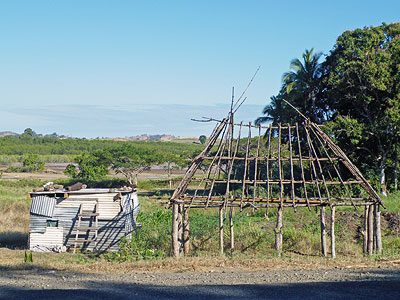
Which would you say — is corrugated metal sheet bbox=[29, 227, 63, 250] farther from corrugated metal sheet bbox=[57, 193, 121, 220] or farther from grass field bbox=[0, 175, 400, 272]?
corrugated metal sheet bbox=[57, 193, 121, 220]

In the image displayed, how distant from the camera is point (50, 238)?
19000 mm

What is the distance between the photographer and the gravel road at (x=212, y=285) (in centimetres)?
1053

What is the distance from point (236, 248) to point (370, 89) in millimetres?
15241

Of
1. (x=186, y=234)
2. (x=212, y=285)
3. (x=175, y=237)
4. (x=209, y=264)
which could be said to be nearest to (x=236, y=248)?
(x=186, y=234)

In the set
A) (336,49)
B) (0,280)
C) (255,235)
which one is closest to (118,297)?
(0,280)

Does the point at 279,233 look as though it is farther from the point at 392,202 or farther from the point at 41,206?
the point at 392,202

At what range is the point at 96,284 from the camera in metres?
11.8

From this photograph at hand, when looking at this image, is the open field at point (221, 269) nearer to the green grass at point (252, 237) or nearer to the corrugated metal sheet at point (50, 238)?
the green grass at point (252, 237)

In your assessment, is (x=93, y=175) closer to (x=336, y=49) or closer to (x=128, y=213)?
(x=336, y=49)

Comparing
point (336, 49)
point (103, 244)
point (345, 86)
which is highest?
point (336, 49)

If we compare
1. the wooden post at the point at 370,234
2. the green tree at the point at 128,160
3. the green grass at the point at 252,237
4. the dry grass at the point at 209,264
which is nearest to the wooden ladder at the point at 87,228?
the green grass at the point at 252,237

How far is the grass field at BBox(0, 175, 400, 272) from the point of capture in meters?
14.7

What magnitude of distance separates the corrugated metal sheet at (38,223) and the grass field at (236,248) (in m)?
0.87

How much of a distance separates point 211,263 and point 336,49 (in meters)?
20.8
